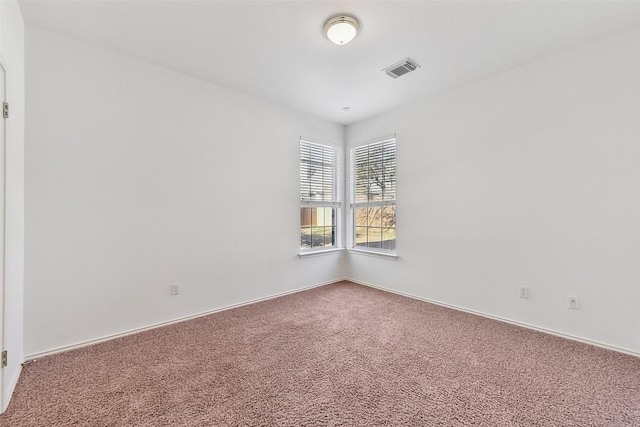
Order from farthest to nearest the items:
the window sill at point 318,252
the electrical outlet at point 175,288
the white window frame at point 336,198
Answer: the white window frame at point 336,198 → the window sill at point 318,252 → the electrical outlet at point 175,288

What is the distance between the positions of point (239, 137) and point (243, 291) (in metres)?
1.93

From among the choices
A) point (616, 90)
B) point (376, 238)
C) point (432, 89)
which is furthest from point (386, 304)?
point (616, 90)

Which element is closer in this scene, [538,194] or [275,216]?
[538,194]

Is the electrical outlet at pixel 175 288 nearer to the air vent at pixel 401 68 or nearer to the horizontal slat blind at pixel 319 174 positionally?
the horizontal slat blind at pixel 319 174

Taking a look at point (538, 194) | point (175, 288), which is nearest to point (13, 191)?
point (175, 288)

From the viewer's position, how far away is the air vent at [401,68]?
2.75 metres

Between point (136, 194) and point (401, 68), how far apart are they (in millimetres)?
2936

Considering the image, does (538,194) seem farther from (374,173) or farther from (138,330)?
(138,330)

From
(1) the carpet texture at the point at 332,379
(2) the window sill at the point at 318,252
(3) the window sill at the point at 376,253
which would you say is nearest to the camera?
(1) the carpet texture at the point at 332,379

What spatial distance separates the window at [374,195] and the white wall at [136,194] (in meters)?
1.36

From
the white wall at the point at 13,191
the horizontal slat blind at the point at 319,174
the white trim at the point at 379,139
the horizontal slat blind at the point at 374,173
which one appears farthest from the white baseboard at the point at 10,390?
the white trim at the point at 379,139

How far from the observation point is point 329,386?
6.15 feet

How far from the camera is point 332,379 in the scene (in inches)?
76.9

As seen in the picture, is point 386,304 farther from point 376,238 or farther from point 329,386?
point 329,386
